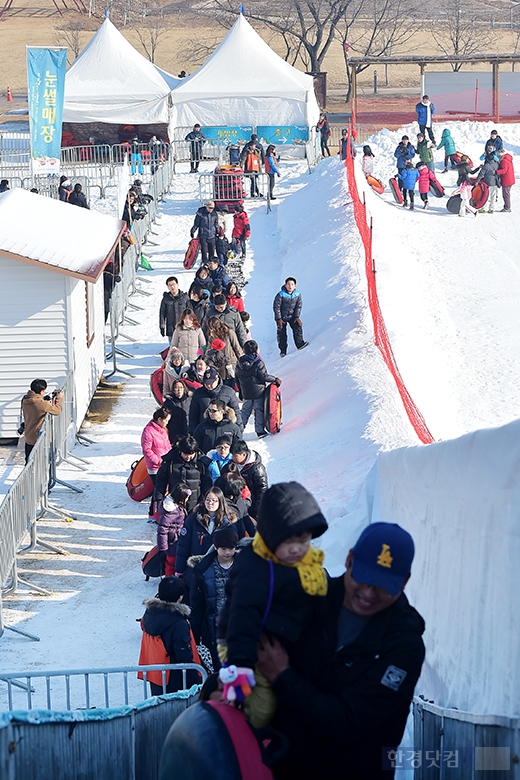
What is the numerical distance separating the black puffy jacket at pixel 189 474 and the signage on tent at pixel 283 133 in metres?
22.6

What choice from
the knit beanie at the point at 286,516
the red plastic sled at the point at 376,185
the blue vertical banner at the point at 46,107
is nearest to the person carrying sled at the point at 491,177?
the red plastic sled at the point at 376,185

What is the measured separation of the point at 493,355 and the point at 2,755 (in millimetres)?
13051

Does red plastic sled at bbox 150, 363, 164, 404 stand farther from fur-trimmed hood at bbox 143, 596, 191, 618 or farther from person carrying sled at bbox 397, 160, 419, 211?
person carrying sled at bbox 397, 160, 419, 211

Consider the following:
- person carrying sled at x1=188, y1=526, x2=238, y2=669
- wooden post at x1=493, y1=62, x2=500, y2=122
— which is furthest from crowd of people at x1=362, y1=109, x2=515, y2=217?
person carrying sled at x1=188, y1=526, x2=238, y2=669

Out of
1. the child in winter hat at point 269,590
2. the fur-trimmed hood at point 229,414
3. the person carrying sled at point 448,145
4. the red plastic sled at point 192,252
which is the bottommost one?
the fur-trimmed hood at point 229,414

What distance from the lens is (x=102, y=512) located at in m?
11.8

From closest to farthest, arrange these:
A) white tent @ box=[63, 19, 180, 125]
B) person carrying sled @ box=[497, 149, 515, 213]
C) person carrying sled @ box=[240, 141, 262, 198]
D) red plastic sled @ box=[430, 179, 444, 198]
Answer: person carrying sled @ box=[497, 149, 515, 213]
red plastic sled @ box=[430, 179, 444, 198]
person carrying sled @ box=[240, 141, 262, 198]
white tent @ box=[63, 19, 180, 125]

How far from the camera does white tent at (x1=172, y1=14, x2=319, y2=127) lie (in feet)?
102

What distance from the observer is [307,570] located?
11.4ft

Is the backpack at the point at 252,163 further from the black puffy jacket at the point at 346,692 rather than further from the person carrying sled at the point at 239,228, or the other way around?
the black puffy jacket at the point at 346,692

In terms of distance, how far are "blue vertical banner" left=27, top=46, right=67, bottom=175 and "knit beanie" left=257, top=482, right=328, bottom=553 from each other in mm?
21958

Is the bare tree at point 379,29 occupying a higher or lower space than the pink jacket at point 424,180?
higher

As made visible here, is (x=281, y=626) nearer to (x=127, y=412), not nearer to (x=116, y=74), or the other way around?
(x=127, y=412)

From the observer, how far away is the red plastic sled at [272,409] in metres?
13.3
